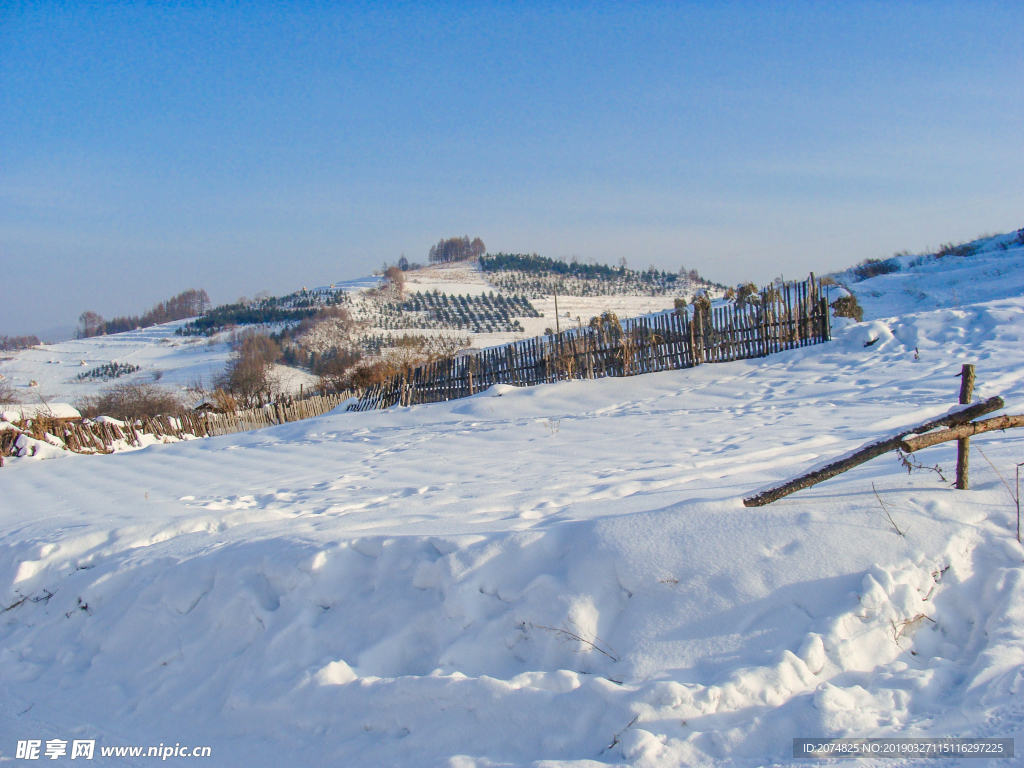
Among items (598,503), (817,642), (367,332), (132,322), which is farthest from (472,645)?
(132,322)

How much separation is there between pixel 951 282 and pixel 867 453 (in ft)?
71.2

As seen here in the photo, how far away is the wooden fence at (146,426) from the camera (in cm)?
1386

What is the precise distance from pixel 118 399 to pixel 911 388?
29371 millimetres

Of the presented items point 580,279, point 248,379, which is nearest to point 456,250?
point 580,279

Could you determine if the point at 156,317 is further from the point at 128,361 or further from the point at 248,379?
the point at 248,379

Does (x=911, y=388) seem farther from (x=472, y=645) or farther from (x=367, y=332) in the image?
(x=367, y=332)

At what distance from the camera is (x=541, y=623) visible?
9.40 feet

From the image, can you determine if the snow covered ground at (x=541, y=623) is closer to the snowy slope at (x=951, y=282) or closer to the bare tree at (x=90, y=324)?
the snowy slope at (x=951, y=282)

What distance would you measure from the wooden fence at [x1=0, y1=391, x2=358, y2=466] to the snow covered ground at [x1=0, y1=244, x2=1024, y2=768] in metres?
10.6

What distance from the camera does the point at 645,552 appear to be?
120 inches

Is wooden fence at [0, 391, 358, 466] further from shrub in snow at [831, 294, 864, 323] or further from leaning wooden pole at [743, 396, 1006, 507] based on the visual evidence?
leaning wooden pole at [743, 396, 1006, 507]

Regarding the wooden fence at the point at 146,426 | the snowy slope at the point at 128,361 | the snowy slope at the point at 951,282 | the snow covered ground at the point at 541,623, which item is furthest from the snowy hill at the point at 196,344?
the snow covered ground at the point at 541,623

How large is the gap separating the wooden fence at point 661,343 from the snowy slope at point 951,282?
29.4ft

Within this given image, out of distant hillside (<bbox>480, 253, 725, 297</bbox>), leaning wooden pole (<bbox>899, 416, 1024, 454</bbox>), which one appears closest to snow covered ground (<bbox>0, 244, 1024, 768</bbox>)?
leaning wooden pole (<bbox>899, 416, 1024, 454</bbox>)
